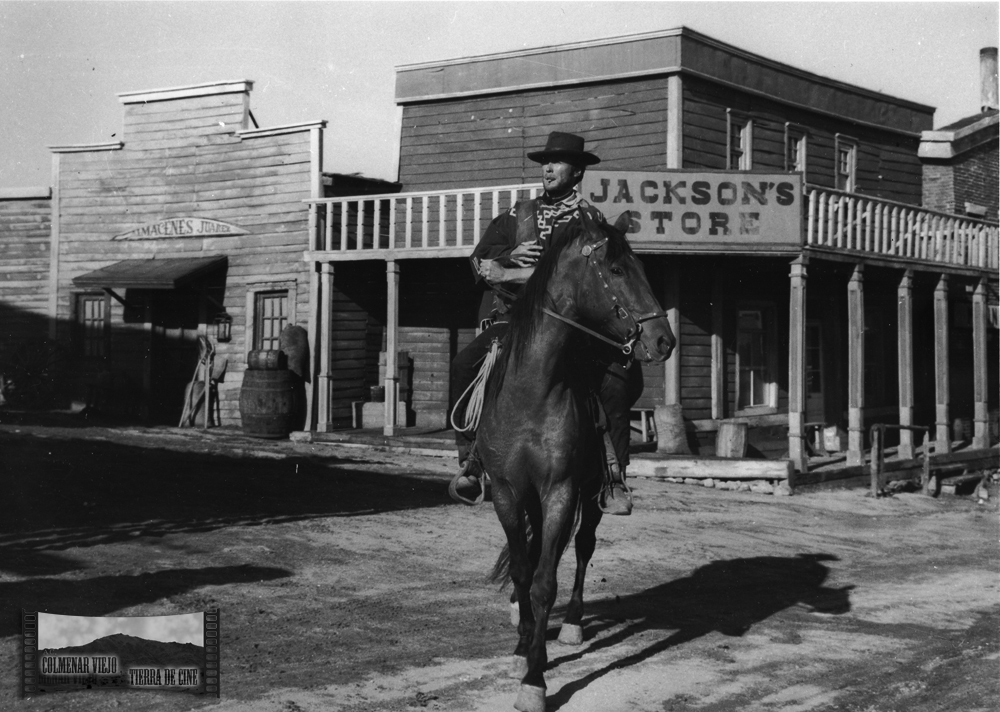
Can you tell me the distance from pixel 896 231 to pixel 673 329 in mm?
5283

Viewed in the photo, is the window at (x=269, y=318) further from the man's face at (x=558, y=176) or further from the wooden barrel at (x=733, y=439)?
the man's face at (x=558, y=176)

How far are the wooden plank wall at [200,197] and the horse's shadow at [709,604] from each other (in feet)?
41.1

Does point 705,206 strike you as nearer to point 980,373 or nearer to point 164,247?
point 980,373

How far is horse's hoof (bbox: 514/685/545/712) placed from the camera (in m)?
5.50

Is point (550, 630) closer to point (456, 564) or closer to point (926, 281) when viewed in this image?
point (456, 564)

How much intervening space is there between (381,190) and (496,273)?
1569 cm

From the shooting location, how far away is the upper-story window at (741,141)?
64.5 feet

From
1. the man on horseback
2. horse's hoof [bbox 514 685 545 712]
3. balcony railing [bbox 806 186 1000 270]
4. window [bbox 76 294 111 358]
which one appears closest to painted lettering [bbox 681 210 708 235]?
balcony railing [bbox 806 186 1000 270]

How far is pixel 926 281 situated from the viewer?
2162 cm

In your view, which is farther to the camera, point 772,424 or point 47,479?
point 772,424

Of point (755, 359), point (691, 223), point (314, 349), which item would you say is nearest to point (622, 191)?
point (691, 223)

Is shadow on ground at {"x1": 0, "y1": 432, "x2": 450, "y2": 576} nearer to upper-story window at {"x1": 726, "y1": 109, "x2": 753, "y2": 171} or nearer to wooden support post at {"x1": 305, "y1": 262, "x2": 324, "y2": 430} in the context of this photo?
wooden support post at {"x1": 305, "y1": 262, "x2": 324, "y2": 430}

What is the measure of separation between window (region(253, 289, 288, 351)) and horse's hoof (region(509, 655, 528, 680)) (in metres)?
15.9

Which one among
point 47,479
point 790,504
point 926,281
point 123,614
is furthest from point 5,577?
point 926,281
